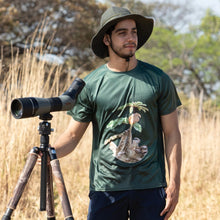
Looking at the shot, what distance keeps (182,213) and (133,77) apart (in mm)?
2201

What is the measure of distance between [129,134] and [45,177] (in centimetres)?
59

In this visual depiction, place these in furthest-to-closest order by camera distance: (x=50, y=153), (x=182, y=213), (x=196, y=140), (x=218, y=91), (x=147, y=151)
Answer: (x=218, y=91) < (x=196, y=140) < (x=182, y=213) < (x=147, y=151) < (x=50, y=153)

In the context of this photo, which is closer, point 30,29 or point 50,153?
point 50,153

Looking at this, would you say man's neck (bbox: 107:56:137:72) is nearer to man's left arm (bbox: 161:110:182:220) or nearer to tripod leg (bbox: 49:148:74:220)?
man's left arm (bbox: 161:110:182:220)

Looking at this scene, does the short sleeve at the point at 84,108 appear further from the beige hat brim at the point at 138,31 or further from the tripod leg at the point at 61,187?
the tripod leg at the point at 61,187

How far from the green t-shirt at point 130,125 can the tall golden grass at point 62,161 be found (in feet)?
5.48

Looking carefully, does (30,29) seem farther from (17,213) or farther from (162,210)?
(162,210)

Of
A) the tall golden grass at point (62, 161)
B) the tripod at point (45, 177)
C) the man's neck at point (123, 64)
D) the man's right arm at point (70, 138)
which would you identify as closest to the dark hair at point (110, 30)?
the man's neck at point (123, 64)

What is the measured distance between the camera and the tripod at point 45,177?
5.33ft

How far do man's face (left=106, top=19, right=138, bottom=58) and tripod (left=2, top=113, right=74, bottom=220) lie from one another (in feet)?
2.14

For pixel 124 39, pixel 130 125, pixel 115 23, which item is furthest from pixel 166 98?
pixel 115 23

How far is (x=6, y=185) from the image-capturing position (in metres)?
3.70

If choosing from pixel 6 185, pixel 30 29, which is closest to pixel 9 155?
pixel 6 185

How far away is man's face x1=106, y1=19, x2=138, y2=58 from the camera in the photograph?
7.11 feet
